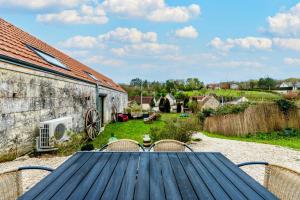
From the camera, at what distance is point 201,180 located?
237 centimetres

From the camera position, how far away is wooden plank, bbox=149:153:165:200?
2.00 meters

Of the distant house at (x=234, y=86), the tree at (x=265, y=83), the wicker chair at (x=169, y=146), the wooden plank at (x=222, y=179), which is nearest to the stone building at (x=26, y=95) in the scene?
the wicker chair at (x=169, y=146)

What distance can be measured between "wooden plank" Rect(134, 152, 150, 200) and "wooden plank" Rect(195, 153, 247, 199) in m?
0.69

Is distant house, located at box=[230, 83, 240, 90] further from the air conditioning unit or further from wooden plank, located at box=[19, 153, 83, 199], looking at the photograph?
wooden plank, located at box=[19, 153, 83, 199]

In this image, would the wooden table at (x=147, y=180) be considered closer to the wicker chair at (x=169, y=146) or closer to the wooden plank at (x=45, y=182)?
the wooden plank at (x=45, y=182)

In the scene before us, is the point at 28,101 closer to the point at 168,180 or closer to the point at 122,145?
the point at 122,145

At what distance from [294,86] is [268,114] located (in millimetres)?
37271

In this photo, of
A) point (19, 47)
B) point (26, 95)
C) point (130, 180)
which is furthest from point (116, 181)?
point (19, 47)

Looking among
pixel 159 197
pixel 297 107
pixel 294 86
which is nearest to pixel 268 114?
pixel 297 107

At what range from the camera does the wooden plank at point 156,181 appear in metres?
2.00

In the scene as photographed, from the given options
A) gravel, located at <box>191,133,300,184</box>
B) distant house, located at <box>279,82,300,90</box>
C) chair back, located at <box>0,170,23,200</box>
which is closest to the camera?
chair back, located at <box>0,170,23,200</box>

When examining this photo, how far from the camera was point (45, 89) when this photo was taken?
7.66 m

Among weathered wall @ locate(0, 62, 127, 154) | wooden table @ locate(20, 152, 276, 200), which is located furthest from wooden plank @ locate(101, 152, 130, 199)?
weathered wall @ locate(0, 62, 127, 154)

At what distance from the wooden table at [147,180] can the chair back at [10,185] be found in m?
0.40
